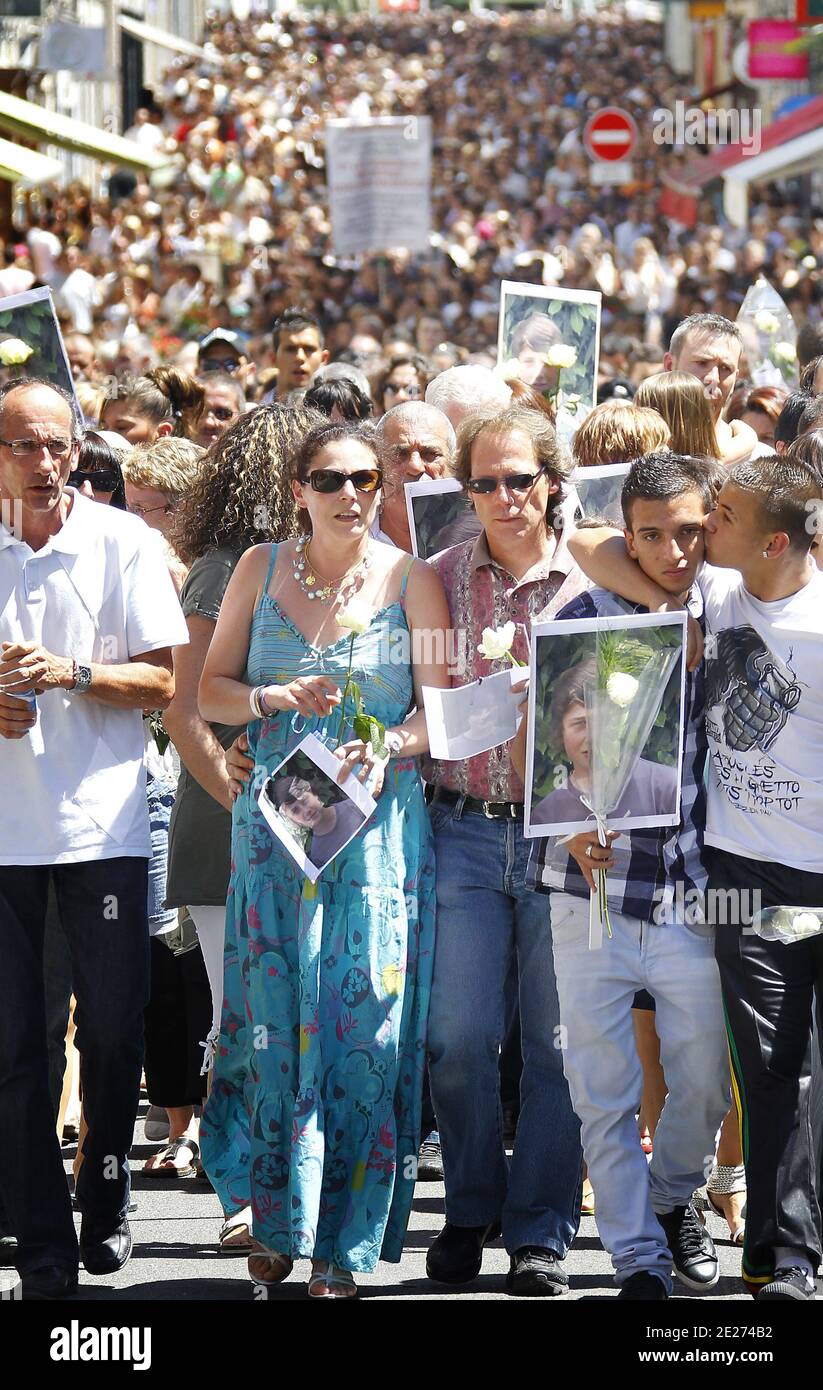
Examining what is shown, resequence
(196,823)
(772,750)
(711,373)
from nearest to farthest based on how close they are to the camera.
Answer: (772,750)
(196,823)
(711,373)

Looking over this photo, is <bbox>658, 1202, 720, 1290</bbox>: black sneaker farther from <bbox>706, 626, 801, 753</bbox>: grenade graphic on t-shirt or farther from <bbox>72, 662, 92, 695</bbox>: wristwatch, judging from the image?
<bbox>72, 662, 92, 695</bbox>: wristwatch

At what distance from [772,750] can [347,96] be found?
35167mm

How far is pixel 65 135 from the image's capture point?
651 inches

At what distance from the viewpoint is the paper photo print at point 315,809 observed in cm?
486

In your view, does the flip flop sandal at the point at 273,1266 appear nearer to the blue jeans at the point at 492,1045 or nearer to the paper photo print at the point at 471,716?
the blue jeans at the point at 492,1045

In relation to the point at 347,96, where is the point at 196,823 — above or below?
below

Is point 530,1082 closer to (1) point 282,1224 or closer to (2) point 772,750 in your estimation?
(1) point 282,1224

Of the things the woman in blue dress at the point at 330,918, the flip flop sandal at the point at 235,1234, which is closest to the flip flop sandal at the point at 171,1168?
the flip flop sandal at the point at 235,1234

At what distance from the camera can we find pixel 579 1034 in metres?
4.79

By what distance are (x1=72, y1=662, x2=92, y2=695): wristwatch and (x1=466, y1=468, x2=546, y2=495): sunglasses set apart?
1011 millimetres

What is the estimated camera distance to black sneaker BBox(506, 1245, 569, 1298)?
4992 millimetres

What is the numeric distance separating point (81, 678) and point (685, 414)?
2.39m
